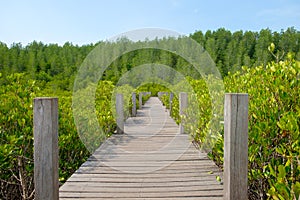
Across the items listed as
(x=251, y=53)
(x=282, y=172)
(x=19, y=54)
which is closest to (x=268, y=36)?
(x=251, y=53)

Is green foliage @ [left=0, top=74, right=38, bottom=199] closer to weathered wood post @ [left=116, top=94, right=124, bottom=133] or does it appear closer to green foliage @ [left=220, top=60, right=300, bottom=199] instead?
green foliage @ [left=220, top=60, right=300, bottom=199]

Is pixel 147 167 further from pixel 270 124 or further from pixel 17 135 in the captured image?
pixel 270 124

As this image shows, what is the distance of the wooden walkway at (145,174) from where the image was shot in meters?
3.08

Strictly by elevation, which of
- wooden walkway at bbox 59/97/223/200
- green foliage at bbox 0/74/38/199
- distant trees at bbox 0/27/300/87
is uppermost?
distant trees at bbox 0/27/300/87

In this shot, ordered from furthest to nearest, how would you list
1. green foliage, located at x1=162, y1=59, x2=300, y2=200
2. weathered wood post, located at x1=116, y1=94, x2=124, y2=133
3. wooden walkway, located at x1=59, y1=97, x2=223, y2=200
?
weathered wood post, located at x1=116, y1=94, x2=124, y2=133 < wooden walkway, located at x1=59, y1=97, x2=223, y2=200 < green foliage, located at x1=162, y1=59, x2=300, y2=200

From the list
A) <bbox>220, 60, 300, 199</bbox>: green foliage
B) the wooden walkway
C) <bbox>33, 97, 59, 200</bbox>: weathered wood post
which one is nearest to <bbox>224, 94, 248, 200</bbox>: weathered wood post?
<bbox>220, 60, 300, 199</bbox>: green foliage

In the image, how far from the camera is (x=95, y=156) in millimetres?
4566

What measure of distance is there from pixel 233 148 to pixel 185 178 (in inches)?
56.4

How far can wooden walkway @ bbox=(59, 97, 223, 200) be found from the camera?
3080 millimetres

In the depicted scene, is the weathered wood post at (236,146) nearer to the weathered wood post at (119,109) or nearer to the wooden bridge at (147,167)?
the wooden bridge at (147,167)

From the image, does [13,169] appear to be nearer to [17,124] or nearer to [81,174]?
[17,124]

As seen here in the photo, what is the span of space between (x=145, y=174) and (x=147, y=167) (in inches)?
11.9

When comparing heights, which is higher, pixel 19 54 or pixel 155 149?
pixel 19 54

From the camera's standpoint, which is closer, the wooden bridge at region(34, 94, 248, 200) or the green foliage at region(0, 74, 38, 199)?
the wooden bridge at region(34, 94, 248, 200)
